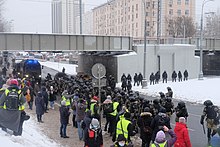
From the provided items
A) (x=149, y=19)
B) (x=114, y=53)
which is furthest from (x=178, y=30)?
(x=114, y=53)

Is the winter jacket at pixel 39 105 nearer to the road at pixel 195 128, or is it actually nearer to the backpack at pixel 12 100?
the road at pixel 195 128

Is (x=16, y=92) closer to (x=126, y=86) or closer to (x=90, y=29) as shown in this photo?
(x=126, y=86)

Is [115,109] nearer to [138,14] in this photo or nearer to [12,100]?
[12,100]

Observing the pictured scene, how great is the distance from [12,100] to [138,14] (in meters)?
96.4

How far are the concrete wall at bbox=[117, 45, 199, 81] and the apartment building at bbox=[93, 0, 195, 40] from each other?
147ft

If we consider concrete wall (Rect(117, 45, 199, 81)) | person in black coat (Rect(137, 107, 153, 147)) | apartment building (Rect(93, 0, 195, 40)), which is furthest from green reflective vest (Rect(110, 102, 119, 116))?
apartment building (Rect(93, 0, 195, 40))

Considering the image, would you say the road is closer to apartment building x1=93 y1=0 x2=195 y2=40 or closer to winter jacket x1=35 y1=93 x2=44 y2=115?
winter jacket x1=35 y1=93 x2=44 y2=115

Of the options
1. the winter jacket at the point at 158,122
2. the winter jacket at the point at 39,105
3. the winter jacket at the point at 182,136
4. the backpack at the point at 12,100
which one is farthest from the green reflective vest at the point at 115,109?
the winter jacket at the point at 39,105

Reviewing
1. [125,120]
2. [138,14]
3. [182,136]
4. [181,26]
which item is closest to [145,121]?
[125,120]

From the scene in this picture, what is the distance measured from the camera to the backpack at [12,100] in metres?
10.8

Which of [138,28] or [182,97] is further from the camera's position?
[138,28]

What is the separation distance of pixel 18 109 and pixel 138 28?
316 feet

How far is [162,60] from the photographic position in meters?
48.1

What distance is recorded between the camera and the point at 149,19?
4154 inches
